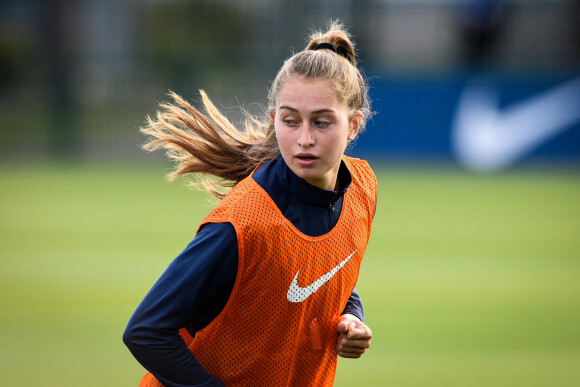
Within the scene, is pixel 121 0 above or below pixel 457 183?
above

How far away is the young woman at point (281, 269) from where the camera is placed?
2662mm

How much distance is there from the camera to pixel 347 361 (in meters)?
6.11

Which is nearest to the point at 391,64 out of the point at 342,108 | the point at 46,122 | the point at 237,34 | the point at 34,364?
the point at 237,34

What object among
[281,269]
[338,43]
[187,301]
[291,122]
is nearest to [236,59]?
[338,43]

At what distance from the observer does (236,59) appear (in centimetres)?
1981

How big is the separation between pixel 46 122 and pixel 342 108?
57.1ft

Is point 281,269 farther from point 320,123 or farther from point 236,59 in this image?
point 236,59

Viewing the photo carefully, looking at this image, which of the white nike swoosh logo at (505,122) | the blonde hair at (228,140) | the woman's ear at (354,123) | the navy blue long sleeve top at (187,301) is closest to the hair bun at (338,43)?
the blonde hair at (228,140)

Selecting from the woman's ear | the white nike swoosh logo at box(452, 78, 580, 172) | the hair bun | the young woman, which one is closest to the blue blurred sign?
the white nike swoosh logo at box(452, 78, 580, 172)

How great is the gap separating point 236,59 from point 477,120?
6.18 meters

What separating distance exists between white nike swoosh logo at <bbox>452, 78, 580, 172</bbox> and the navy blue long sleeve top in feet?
45.8

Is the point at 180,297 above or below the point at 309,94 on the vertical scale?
below

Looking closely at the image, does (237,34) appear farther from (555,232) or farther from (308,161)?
(308,161)

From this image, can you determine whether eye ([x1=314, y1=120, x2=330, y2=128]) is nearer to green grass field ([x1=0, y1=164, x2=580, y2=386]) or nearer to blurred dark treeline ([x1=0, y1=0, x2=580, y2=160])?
green grass field ([x1=0, y1=164, x2=580, y2=386])
